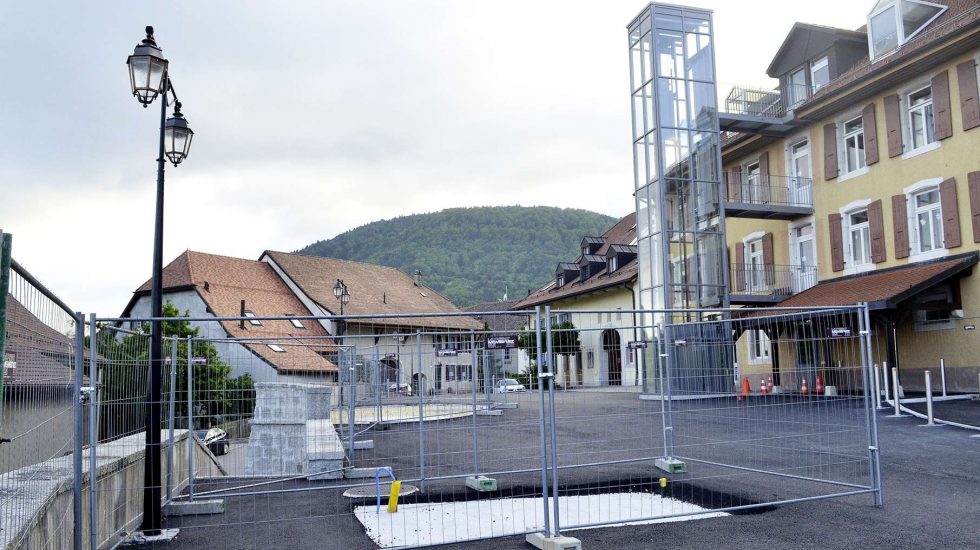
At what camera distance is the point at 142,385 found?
8.22 metres

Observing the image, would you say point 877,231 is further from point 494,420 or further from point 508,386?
point 508,386

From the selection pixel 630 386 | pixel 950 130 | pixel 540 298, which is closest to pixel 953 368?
pixel 950 130

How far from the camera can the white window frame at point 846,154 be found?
25.2 m

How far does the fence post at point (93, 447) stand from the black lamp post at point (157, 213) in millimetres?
786

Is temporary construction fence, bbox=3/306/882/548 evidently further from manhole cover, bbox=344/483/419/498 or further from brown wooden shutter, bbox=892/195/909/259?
brown wooden shutter, bbox=892/195/909/259

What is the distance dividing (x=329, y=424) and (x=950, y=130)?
18762 mm

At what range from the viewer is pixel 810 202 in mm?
27672

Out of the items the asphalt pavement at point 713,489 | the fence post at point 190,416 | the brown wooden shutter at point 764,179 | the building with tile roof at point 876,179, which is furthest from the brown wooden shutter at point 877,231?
the fence post at point 190,416

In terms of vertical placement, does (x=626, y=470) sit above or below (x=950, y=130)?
below

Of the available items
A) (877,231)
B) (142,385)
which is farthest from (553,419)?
(877,231)

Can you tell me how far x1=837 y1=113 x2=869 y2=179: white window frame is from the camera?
2522 centimetres

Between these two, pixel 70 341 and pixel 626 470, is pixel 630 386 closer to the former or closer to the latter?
pixel 626 470

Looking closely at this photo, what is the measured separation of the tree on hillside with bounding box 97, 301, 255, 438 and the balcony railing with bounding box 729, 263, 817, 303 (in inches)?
863

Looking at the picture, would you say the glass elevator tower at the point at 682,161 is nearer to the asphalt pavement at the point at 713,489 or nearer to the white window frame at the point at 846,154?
the white window frame at the point at 846,154
